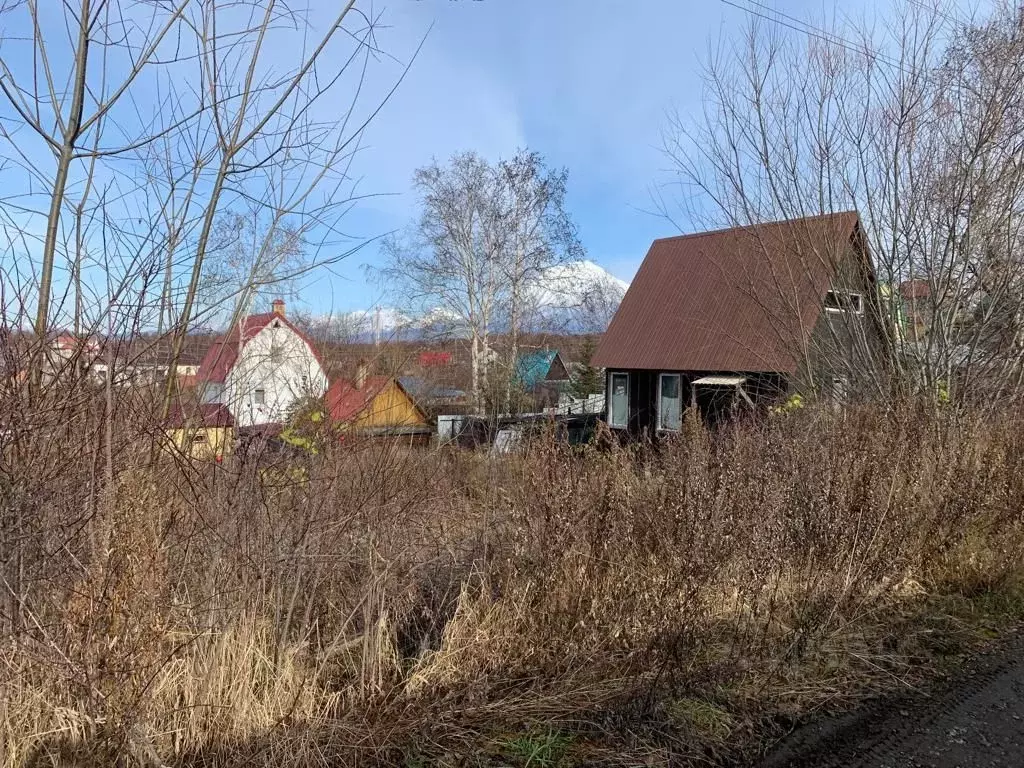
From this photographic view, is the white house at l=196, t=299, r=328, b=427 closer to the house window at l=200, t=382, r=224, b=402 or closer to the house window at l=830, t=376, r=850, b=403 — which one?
the house window at l=200, t=382, r=224, b=402

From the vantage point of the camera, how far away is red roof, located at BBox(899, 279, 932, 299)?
7551 mm

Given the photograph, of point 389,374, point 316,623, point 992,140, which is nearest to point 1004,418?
point 992,140

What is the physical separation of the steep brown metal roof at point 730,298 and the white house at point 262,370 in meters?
5.77

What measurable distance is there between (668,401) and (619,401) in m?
1.78

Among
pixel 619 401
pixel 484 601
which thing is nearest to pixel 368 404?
pixel 484 601

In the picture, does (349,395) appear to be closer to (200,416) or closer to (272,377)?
(272,377)

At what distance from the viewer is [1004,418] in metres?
5.82

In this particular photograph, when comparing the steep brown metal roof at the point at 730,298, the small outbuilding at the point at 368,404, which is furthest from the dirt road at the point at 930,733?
the steep brown metal roof at the point at 730,298

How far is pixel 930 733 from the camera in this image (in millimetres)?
2725

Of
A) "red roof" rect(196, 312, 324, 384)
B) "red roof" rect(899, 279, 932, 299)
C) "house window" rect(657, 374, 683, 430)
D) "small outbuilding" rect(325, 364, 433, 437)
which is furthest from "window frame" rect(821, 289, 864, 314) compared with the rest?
"house window" rect(657, 374, 683, 430)

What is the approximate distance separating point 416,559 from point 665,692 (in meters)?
1.41

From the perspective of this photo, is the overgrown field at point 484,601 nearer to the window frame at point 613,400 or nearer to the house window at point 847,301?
the house window at point 847,301

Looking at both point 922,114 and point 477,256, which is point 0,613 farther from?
point 477,256

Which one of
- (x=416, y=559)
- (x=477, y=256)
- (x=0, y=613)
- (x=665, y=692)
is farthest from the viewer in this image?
(x=477, y=256)
